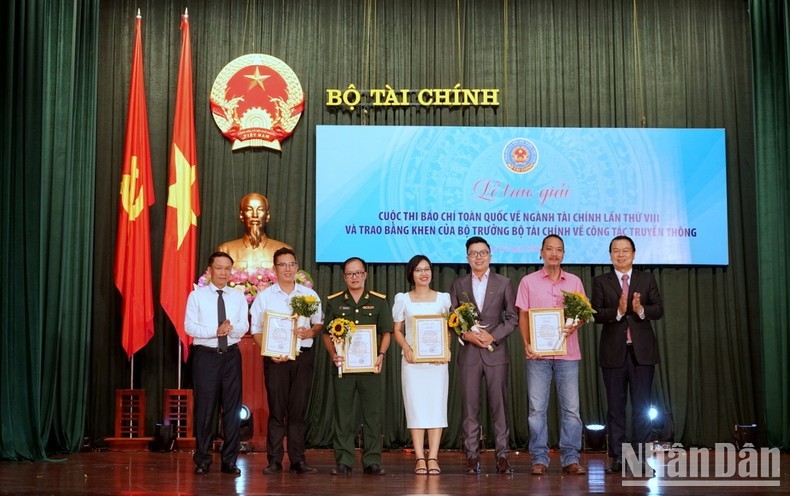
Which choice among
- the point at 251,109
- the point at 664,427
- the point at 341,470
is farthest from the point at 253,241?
the point at 664,427

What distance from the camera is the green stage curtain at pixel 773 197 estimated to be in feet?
25.6

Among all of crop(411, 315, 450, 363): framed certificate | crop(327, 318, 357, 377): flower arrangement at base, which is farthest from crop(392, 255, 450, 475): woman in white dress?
crop(327, 318, 357, 377): flower arrangement at base

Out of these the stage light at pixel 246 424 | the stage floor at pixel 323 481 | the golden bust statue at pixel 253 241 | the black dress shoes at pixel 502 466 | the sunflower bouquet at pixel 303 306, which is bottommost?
the stage floor at pixel 323 481

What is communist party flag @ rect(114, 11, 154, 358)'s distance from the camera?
25.8ft

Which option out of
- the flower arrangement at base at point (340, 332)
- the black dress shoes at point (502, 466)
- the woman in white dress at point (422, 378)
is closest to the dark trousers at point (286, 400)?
the flower arrangement at base at point (340, 332)

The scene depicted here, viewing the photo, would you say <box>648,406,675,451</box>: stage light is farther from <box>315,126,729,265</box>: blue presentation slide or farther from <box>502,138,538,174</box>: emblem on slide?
<box>502,138,538,174</box>: emblem on slide

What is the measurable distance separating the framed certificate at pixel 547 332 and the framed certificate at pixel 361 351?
105cm

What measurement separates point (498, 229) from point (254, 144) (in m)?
2.47

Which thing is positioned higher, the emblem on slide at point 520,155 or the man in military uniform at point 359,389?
the emblem on slide at point 520,155

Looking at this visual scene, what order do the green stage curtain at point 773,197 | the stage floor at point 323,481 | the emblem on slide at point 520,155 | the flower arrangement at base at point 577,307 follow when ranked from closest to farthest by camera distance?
the stage floor at point 323,481, the flower arrangement at base at point 577,307, the green stage curtain at point 773,197, the emblem on slide at point 520,155

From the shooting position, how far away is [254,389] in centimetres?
762

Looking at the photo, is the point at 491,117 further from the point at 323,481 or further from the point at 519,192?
the point at 323,481

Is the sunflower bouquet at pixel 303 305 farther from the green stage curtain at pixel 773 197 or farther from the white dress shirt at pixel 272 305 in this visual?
the green stage curtain at pixel 773 197

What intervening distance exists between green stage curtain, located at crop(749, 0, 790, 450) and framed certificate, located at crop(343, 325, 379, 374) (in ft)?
12.9
